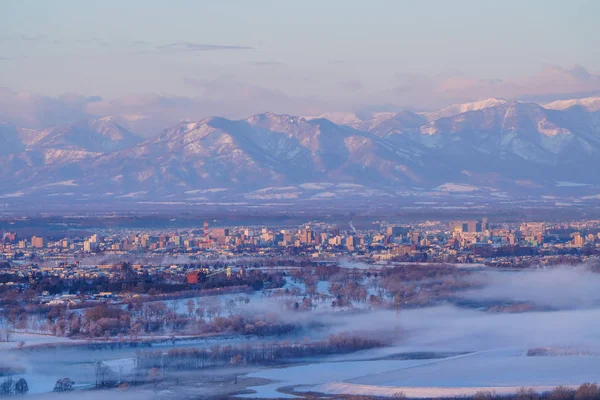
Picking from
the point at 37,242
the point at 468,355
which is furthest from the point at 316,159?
the point at 468,355

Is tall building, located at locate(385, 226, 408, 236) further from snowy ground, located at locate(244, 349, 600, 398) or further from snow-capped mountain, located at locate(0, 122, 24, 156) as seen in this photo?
snow-capped mountain, located at locate(0, 122, 24, 156)

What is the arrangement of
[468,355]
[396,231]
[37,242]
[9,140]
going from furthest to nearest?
[9,140] → [396,231] → [37,242] → [468,355]

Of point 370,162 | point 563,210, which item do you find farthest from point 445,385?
point 370,162

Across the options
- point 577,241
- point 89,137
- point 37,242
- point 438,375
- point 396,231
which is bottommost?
point 438,375

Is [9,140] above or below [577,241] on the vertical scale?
above

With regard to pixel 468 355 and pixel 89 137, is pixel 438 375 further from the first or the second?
pixel 89 137

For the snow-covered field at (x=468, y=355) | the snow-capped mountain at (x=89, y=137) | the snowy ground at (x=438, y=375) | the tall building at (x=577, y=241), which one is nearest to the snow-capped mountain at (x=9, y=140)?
the snow-capped mountain at (x=89, y=137)

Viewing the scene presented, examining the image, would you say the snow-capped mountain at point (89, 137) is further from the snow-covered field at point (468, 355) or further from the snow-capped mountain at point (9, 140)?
the snow-covered field at point (468, 355)

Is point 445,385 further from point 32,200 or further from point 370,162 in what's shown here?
point 370,162

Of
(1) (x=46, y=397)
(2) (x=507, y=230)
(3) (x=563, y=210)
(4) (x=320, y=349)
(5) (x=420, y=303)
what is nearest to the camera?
(1) (x=46, y=397)
